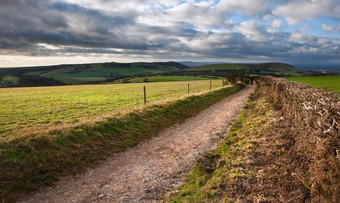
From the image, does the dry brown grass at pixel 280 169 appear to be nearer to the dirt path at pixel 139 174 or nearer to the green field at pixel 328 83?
the dirt path at pixel 139 174

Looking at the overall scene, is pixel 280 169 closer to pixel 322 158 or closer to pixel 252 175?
pixel 252 175

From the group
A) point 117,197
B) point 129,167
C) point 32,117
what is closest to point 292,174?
point 117,197

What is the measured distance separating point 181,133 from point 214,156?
397 centimetres

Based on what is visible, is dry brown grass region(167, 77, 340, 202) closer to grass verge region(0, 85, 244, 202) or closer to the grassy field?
grass verge region(0, 85, 244, 202)

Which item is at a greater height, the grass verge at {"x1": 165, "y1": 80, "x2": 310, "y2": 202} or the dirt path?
the grass verge at {"x1": 165, "y1": 80, "x2": 310, "y2": 202}

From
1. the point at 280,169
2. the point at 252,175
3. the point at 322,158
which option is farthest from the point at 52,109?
the point at 322,158

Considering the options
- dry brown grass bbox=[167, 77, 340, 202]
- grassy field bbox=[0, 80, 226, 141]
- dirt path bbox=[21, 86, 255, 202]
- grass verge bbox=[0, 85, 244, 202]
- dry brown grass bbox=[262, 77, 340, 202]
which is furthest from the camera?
grassy field bbox=[0, 80, 226, 141]

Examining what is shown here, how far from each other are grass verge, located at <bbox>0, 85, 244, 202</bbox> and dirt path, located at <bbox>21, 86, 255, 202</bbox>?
453 millimetres

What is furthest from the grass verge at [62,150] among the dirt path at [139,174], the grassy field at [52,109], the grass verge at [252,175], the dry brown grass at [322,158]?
the dry brown grass at [322,158]

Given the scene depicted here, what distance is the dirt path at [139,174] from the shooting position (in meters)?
5.87

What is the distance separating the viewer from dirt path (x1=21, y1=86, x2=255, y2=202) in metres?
5.87

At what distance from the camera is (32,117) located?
1627cm

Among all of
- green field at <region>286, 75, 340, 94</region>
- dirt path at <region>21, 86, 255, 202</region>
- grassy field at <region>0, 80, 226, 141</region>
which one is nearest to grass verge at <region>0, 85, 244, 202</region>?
dirt path at <region>21, 86, 255, 202</region>

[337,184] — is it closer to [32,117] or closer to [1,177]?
[1,177]
